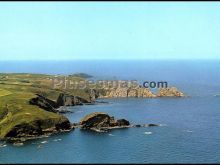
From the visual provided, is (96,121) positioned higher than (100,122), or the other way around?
(96,121)

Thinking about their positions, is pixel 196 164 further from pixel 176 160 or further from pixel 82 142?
pixel 82 142

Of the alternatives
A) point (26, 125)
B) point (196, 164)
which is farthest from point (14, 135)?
point (196, 164)

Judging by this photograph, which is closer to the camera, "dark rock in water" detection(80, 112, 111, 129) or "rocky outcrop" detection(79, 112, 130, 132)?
"rocky outcrop" detection(79, 112, 130, 132)

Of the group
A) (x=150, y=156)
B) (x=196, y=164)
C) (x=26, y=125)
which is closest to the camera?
(x=196, y=164)

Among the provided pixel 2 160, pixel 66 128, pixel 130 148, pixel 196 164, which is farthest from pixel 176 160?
→ pixel 66 128

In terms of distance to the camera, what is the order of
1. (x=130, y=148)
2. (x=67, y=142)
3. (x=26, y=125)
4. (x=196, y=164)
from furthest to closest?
1. (x=26, y=125)
2. (x=67, y=142)
3. (x=130, y=148)
4. (x=196, y=164)

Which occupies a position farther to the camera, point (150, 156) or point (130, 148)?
point (130, 148)

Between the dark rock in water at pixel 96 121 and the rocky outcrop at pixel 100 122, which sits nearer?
the rocky outcrop at pixel 100 122
